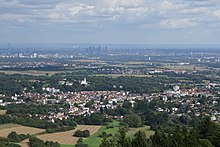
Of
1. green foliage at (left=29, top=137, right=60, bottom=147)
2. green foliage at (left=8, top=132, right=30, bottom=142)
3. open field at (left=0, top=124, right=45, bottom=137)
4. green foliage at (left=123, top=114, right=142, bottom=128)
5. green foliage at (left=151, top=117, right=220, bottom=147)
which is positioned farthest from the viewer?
green foliage at (left=123, top=114, right=142, bottom=128)

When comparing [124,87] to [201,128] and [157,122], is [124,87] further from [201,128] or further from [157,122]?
[201,128]

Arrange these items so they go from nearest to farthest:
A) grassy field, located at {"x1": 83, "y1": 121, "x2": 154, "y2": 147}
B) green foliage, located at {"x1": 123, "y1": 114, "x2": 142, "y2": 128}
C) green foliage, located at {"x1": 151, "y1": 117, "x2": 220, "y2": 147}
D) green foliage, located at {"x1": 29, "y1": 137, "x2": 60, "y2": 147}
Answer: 1. green foliage, located at {"x1": 151, "y1": 117, "x2": 220, "y2": 147}
2. green foliage, located at {"x1": 29, "y1": 137, "x2": 60, "y2": 147}
3. grassy field, located at {"x1": 83, "y1": 121, "x2": 154, "y2": 147}
4. green foliage, located at {"x1": 123, "y1": 114, "x2": 142, "y2": 128}

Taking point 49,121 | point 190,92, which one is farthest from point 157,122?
point 190,92

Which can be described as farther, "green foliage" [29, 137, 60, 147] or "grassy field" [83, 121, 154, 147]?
"grassy field" [83, 121, 154, 147]

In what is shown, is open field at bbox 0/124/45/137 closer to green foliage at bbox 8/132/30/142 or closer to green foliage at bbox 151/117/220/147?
green foliage at bbox 8/132/30/142

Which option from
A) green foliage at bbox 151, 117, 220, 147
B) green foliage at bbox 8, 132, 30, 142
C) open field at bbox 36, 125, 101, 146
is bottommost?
open field at bbox 36, 125, 101, 146

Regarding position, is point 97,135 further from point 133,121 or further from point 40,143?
point 133,121

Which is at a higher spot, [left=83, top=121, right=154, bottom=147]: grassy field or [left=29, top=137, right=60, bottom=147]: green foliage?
[left=29, top=137, right=60, bottom=147]: green foliage

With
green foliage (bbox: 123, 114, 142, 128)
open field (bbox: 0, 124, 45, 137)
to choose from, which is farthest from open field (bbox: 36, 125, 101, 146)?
green foliage (bbox: 123, 114, 142, 128)
